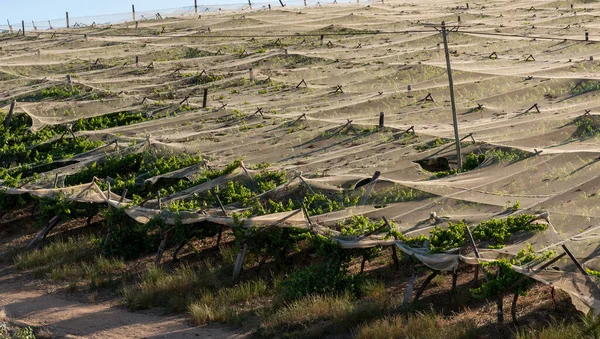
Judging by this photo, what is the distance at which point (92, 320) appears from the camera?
43.0 ft

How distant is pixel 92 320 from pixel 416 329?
491 centimetres

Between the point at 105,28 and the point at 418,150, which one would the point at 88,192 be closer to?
the point at 418,150

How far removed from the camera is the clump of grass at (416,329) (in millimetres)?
10602

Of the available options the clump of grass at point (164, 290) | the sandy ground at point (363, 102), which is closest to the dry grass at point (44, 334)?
the sandy ground at point (363, 102)

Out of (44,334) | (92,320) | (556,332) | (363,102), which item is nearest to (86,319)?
(92,320)

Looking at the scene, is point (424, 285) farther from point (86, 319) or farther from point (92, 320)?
point (86, 319)

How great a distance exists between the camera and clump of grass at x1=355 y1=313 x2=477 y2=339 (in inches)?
417

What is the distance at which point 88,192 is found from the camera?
16781mm

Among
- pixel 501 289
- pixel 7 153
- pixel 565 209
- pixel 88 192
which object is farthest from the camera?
pixel 7 153

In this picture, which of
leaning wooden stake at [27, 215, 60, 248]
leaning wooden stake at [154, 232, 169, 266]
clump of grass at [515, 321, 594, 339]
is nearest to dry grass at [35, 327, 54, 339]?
leaning wooden stake at [154, 232, 169, 266]

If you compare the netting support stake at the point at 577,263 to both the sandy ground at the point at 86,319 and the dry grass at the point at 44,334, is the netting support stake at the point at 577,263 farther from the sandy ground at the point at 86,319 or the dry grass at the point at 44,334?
the dry grass at the point at 44,334

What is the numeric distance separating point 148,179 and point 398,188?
224 inches

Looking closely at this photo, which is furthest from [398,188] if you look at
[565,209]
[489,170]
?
[565,209]

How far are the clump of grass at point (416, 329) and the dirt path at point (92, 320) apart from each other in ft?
6.16
